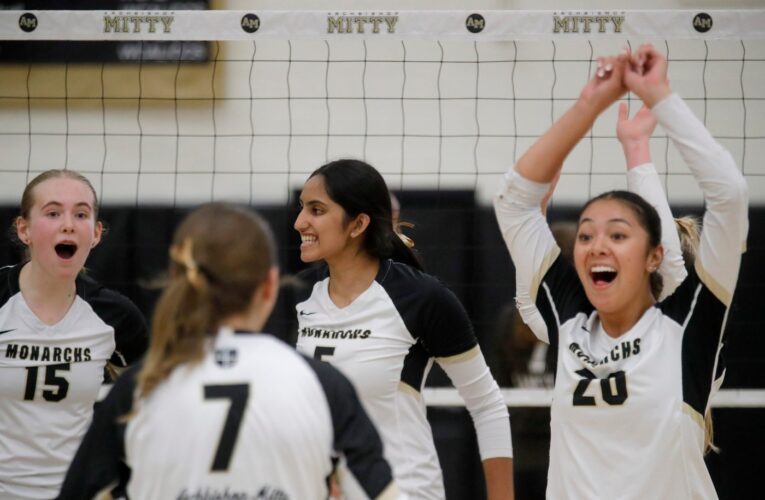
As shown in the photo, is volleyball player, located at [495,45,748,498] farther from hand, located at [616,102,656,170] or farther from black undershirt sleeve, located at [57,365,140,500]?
black undershirt sleeve, located at [57,365,140,500]

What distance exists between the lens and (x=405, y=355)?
342 cm

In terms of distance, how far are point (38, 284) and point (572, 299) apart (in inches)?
69.7

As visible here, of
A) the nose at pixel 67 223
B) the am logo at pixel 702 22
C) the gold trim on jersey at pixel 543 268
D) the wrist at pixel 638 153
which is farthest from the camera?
the am logo at pixel 702 22

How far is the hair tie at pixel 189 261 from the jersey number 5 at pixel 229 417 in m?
0.20

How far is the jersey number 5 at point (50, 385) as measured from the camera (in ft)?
11.5

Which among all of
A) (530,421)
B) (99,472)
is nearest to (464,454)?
(530,421)

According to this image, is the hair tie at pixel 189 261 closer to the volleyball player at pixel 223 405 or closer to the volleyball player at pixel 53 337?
the volleyball player at pixel 223 405

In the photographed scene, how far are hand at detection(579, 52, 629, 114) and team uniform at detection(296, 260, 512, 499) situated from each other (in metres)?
0.92

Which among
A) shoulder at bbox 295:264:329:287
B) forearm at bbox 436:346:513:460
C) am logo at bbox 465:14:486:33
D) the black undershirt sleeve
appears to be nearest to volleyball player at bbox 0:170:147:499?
shoulder at bbox 295:264:329:287

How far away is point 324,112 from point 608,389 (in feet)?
14.8

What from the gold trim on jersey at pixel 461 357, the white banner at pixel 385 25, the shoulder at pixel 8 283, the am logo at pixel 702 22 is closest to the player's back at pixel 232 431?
the gold trim on jersey at pixel 461 357

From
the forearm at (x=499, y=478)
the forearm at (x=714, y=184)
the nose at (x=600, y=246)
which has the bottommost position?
the forearm at (x=499, y=478)

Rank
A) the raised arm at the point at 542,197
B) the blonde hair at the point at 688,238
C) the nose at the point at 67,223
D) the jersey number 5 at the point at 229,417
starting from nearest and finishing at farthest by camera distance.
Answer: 1. the jersey number 5 at the point at 229,417
2. the raised arm at the point at 542,197
3. the blonde hair at the point at 688,238
4. the nose at the point at 67,223

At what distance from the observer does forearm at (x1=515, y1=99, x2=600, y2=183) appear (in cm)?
276
